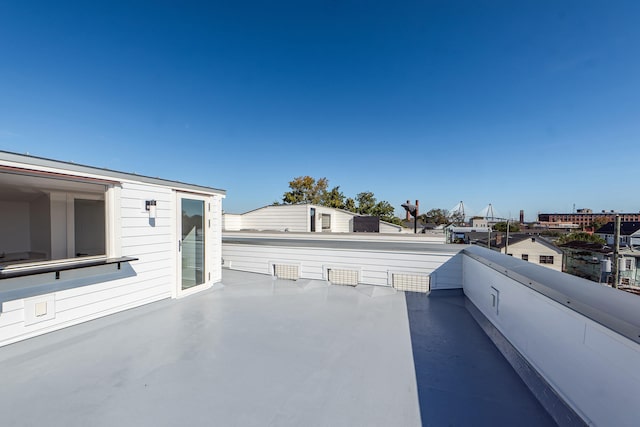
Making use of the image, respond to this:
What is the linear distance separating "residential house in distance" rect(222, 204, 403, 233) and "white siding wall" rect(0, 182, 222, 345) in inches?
248

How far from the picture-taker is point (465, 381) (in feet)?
5.99

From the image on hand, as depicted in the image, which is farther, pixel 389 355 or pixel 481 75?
pixel 481 75

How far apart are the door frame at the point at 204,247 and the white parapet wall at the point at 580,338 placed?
4.31 metres

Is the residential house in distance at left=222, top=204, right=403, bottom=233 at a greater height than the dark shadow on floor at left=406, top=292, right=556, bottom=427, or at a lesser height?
greater

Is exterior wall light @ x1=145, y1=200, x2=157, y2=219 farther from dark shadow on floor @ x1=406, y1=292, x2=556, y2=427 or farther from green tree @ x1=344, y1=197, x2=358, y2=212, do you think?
green tree @ x1=344, y1=197, x2=358, y2=212

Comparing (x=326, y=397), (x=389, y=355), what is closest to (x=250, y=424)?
(x=326, y=397)

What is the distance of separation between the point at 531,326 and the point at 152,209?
14.4ft

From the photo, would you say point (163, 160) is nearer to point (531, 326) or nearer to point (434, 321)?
point (434, 321)

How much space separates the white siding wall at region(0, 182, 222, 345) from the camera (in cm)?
231

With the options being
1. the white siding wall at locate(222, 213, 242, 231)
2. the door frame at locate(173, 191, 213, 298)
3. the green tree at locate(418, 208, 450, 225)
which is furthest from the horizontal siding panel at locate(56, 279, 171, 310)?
the green tree at locate(418, 208, 450, 225)

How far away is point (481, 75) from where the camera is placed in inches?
275

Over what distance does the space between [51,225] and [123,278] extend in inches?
98.0

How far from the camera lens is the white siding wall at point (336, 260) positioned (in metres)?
4.18

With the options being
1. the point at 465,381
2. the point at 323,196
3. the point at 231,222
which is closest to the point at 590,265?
the point at 465,381
